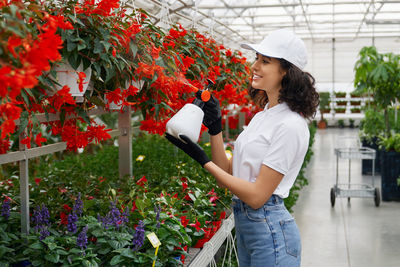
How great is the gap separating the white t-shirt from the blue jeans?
7cm

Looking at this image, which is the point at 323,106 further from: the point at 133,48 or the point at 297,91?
the point at 133,48

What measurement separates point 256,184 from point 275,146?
140mm

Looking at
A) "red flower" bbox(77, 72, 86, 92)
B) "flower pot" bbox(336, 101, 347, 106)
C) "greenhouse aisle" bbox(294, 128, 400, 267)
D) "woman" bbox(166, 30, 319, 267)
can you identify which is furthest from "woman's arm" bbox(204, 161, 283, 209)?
"flower pot" bbox(336, 101, 347, 106)

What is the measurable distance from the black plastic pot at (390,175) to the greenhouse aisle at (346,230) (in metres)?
0.12

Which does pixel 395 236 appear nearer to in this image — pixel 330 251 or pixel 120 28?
pixel 330 251

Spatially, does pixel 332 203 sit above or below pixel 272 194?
below

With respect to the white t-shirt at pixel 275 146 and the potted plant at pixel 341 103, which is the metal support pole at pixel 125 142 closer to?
the white t-shirt at pixel 275 146

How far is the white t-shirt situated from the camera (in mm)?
1554

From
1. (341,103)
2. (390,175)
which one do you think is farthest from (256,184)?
(341,103)

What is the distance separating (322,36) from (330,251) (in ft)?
55.6

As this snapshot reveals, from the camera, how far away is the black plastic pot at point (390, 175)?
19.8 ft

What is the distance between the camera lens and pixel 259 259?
5.43ft

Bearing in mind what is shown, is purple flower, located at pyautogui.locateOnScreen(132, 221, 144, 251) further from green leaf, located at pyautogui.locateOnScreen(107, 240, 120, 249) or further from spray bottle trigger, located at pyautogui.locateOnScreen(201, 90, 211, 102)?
spray bottle trigger, located at pyautogui.locateOnScreen(201, 90, 211, 102)

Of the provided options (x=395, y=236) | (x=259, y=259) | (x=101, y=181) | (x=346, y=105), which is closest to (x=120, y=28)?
(x=259, y=259)
